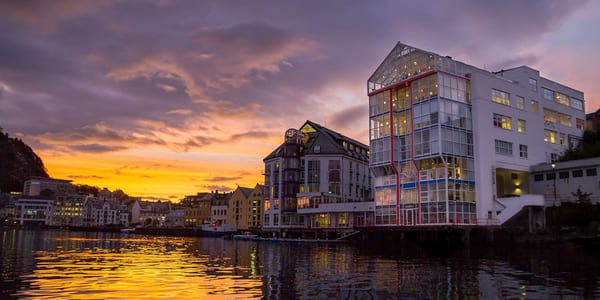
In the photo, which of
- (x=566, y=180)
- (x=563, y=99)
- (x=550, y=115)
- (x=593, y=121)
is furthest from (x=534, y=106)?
(x=593, y=121)

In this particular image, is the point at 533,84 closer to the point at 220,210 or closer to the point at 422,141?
the point at 422,141

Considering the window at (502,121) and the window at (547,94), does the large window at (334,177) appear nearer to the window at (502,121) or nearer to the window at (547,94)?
the window at (502,121)

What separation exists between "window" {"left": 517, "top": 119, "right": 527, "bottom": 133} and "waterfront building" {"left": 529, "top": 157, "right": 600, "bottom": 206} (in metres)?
5.98

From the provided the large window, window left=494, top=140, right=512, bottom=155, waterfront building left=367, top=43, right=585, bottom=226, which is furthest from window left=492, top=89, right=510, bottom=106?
the large window

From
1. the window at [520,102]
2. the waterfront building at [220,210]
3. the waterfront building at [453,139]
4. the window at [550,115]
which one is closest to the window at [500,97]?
the waterfront building at [453,139]

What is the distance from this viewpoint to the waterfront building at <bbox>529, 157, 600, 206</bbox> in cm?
6172

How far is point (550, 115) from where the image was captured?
76375 mm

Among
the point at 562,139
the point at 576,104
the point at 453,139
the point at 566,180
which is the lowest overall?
the point at 566,180

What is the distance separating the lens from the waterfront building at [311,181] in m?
95.4

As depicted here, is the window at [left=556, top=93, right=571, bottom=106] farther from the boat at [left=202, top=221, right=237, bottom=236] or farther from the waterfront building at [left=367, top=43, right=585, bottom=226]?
the boat at [left=202, top=221, right=237, bottom=236]

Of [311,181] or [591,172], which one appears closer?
[591,172]

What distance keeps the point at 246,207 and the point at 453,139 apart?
89752 mm

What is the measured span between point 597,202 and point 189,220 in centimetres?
14752

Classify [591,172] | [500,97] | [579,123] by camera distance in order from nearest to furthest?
[591,172]
[500,97]
[579,123]
